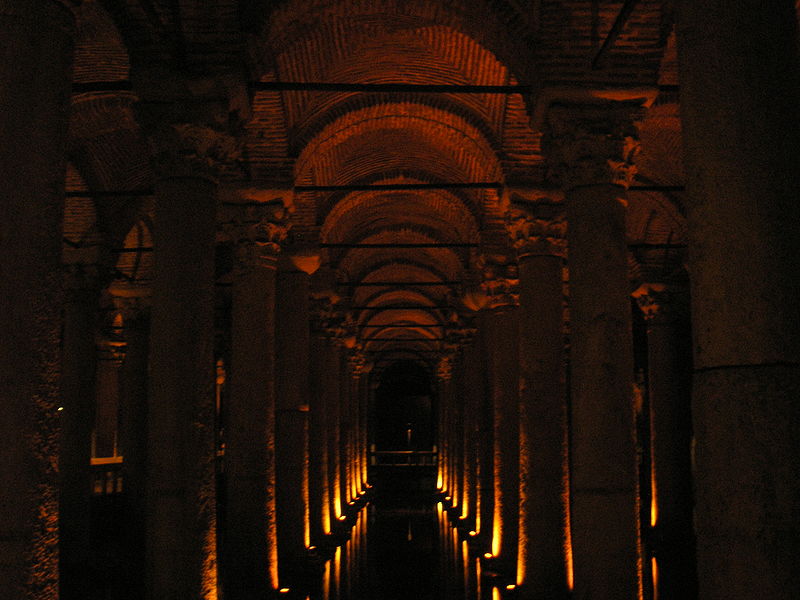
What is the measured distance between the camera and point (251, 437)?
9.55 meters

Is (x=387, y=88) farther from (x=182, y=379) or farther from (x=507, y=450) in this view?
(x=507, y=450)

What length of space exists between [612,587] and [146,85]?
216 inches

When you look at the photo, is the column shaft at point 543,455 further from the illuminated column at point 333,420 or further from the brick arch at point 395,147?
the illuminated column at point 333,420

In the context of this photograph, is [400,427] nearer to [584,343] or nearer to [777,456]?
[584,343]

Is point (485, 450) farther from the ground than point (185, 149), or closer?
closer

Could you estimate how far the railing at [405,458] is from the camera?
46031 mm

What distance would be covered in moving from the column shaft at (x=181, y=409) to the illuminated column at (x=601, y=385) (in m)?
2.93

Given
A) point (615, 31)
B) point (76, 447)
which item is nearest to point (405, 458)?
point (76, 447)

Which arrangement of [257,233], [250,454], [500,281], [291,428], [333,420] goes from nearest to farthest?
[250,454] → [257,233] → [291,428] → [500,281] → [333,420]

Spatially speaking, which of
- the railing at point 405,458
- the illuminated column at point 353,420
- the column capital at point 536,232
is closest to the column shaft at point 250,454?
the column capital at point 536,232

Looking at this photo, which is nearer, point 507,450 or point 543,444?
point 543,444

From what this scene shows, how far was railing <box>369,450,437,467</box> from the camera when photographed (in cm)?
4603

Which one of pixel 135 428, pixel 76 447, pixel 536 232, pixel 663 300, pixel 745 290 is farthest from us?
pixel 663 300

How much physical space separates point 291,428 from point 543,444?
406cm
